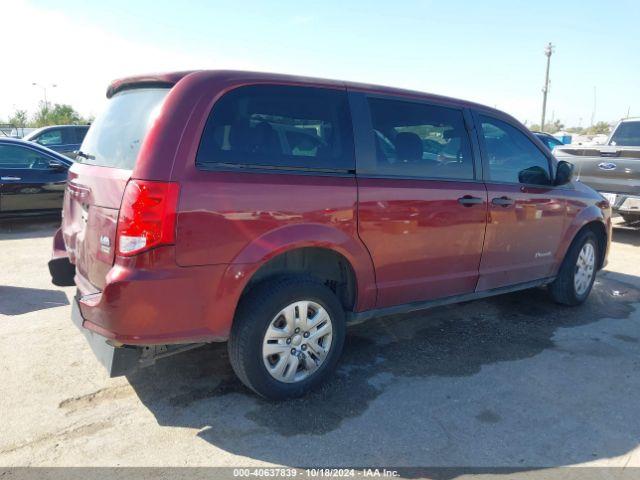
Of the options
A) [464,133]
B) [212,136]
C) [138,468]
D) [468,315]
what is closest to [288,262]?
[212,136]

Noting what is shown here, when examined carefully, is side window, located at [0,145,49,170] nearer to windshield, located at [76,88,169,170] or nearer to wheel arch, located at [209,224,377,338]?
windshield, located at [76,88,169,170]

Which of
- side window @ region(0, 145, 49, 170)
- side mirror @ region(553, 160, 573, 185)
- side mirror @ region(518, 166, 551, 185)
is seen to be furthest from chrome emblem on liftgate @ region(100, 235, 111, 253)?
side window @ region(0, 145, 49, 170)

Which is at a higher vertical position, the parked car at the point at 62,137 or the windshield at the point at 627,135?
the windshield at the point at 627,135

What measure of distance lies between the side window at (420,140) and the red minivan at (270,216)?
0.01 metres

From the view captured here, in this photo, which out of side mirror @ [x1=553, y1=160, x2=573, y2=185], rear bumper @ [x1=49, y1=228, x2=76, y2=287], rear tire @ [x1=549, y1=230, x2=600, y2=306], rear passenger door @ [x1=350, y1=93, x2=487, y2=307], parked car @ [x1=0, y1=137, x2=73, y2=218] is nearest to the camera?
rear passenger door @ [x1=350, y1=93, x2=487, y2=307]

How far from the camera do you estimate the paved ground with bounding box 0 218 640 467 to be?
277 centimetres

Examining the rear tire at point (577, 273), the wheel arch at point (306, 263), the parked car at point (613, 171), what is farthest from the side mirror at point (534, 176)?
the parked car at point (613, 171)

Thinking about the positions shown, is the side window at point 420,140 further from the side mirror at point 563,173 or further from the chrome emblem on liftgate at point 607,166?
the chrome emblem on liftgate at point 607,166

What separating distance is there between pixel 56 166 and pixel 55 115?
45.2 metres

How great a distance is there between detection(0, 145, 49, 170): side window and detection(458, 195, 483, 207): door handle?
7.26m

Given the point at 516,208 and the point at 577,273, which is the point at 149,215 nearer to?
the point at 516,208

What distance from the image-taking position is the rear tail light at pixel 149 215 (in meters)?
2.64

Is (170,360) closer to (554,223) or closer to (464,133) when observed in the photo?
(464,133)

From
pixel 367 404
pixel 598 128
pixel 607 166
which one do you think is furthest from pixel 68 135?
pixel 598 128
